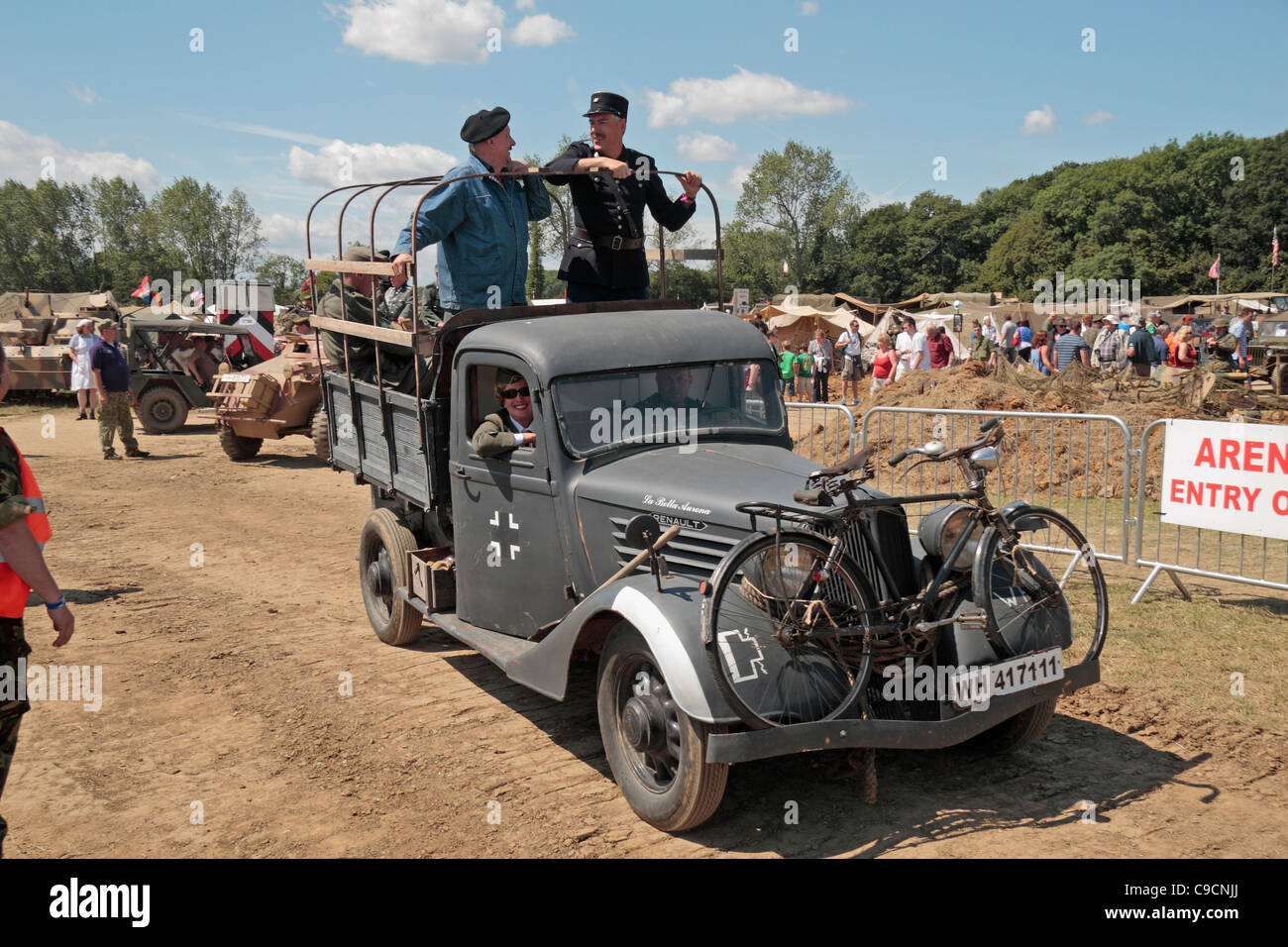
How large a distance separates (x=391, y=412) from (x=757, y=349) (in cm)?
237

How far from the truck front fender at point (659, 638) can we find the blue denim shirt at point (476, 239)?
101 inches

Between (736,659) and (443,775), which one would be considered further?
(443,775)

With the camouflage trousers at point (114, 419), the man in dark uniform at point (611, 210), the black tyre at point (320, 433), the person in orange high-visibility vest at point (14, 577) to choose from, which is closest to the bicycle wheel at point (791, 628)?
the person in orange high-visibility vest at point (14, 577)

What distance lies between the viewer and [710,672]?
3588 millimetres

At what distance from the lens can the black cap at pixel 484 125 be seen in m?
6.04

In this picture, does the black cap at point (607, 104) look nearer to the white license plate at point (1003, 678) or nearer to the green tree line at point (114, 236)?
the white license plate at point (1003, 678)

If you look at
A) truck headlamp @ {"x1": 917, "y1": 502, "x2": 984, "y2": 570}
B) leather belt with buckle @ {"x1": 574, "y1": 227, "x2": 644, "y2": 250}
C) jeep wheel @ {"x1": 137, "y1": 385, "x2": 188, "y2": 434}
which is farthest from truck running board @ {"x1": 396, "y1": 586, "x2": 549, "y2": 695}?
jeep wheel @ {"x1": 137, "y1": 385, "x2": 188, "y2": 434}

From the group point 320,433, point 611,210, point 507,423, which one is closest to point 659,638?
point 507,423

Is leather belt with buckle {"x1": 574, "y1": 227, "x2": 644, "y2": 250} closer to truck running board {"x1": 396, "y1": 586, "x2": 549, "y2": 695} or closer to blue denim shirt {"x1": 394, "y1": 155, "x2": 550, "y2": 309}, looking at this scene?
blue denim shirt {"x1": 394, "y1": 155, "x2": 550, "y2": 309}

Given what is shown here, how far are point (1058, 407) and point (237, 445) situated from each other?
1185 cm

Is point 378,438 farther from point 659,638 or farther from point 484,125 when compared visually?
point 659,638

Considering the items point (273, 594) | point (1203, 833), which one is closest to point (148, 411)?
point (273, 594)

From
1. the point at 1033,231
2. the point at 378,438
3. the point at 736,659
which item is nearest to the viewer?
the point at 736,659

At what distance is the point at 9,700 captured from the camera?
3.12m
